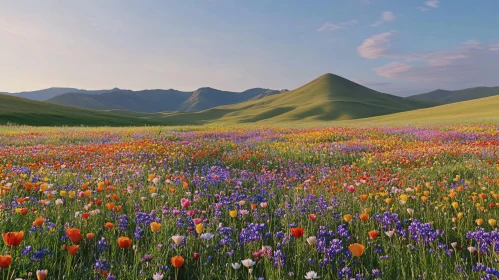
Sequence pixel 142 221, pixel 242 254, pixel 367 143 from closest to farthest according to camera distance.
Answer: pixel 242 254
pixel 142 221
pixel 367 143

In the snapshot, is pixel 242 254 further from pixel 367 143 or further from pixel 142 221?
pixel 367 143

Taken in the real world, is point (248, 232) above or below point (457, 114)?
below

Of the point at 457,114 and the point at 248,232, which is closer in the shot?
the point at 248,232

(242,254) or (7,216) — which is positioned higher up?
(7,216)

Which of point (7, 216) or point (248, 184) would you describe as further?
point (248, 184)

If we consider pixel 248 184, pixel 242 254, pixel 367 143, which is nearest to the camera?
pixel 242 254

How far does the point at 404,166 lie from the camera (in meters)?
8.28

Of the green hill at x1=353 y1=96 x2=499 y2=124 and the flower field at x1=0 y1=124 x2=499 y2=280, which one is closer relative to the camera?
the flower field at x1=0 y1=124 x2=499 y2=280

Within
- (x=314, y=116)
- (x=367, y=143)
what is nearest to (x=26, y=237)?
(x=367, y=143)

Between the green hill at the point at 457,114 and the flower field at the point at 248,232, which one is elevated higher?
the green hill at the point at 457,114

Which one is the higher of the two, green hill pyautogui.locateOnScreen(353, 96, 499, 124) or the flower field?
green hill pyautogui.locateOnScreen(353, 96, 499, 124)

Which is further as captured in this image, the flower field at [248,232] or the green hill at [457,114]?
the green hill at [457,114]

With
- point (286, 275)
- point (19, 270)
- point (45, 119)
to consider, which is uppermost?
point (45, 119)

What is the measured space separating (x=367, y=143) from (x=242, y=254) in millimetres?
10827
